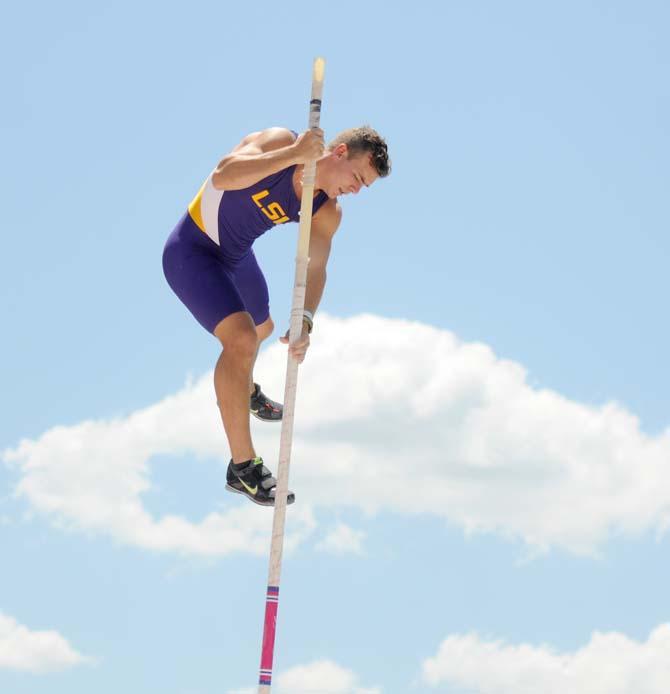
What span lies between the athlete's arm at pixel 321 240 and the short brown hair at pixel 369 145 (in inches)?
27.0

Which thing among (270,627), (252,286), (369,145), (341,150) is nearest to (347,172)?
(341,150)

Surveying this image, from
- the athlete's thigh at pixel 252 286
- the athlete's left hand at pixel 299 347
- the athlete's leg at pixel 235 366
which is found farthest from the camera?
the athlete's thigh at pixel 252 286

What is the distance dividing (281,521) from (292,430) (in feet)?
2.20

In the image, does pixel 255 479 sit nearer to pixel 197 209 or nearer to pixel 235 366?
pixel 235 366

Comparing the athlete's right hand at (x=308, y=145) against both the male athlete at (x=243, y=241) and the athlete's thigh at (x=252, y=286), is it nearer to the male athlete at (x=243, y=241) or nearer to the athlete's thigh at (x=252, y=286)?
the male athlete at (x=243, y=241)

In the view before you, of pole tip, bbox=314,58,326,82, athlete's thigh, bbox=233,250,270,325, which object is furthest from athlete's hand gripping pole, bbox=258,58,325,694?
athlete's thigh, bbox=233,250,270,325

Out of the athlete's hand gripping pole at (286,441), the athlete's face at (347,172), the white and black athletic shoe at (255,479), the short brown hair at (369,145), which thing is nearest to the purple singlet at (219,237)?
the athlete's face at (347,172)

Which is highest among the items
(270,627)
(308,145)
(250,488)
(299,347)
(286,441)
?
(308,145)

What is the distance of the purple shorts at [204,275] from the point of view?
367 inches

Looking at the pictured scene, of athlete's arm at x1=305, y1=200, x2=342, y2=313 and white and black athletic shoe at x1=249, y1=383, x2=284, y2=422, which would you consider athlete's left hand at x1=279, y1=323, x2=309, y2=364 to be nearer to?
athlete's arm at x1=305, y1=200, x2=342, y2=313

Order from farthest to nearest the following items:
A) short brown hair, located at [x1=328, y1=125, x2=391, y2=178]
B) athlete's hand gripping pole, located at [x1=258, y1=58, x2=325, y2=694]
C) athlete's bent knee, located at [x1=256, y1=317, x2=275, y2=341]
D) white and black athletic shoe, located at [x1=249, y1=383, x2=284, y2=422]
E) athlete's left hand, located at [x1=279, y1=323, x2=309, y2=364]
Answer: white and black athletic shoe, located at [x1=249, y1=383, x2=284, y2=422] → athlete's bent knee, located at [x1=256, y1=317, x2=275, y2=341] → short brown hair, located at [x1=328, y1=125, x2=391, y2=178] → athlete's left hand, located at [x1=279, y1=323, x2=309, y2=364] → athlete's hand gripping pole, located at [x1=258, y1=58, x2=325, y2=694]

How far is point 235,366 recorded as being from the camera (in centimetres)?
912

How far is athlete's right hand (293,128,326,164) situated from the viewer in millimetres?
8172

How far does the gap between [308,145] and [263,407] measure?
3597mm
